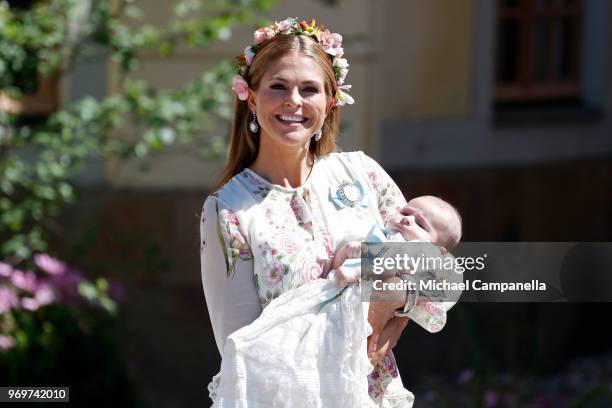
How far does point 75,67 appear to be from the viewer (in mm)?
5992

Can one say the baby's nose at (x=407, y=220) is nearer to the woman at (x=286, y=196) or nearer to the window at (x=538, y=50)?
the woman at (x=286, y=196)

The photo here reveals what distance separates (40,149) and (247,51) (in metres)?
2.91

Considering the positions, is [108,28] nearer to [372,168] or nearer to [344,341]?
[372,168]

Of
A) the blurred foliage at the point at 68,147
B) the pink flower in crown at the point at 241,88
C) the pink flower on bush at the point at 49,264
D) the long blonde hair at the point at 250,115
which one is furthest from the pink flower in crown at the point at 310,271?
the pink flower on bush at the point at 49,264

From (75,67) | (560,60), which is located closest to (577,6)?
(560,60)

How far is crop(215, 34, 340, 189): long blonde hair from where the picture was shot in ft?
9.29

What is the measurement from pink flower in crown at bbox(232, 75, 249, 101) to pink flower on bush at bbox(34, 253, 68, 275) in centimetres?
264

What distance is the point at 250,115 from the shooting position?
294 cm

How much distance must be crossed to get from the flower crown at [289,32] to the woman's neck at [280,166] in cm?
15

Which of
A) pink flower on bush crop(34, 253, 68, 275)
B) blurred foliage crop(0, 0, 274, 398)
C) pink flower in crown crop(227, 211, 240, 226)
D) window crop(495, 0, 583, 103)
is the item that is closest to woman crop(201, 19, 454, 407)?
pink flower in crown crop(227, 211, 240, 226)

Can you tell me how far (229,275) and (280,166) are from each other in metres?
0.32

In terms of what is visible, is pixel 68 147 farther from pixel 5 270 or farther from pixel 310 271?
pixel 310 271

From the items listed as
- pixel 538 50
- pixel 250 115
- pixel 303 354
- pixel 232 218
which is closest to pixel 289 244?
pixel 232 218

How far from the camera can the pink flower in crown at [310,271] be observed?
8.98 feet
